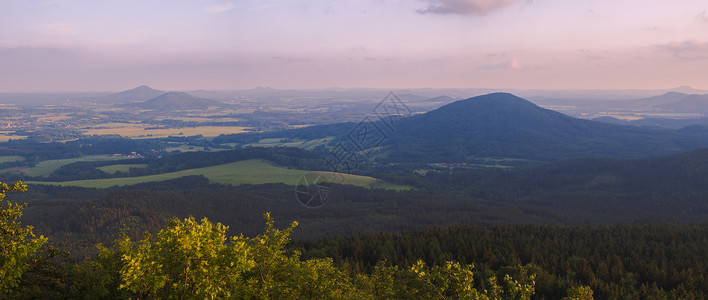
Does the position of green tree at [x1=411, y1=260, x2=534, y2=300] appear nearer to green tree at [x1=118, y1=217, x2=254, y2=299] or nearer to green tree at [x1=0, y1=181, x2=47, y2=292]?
green tree at [x1=118, y1=217, x2=254, y2=299]

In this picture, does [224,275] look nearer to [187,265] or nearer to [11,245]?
[187,265]

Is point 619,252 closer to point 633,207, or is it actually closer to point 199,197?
point 633,207

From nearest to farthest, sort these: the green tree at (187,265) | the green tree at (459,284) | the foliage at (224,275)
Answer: the green tree at (187,265) → the foliage at (224,275) → the green tree at (459,284)

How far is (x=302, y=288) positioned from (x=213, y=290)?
759 centimetres

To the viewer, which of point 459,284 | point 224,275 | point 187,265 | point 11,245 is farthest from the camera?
point 11,245

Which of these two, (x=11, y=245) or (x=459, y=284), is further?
(x=11, y=245)

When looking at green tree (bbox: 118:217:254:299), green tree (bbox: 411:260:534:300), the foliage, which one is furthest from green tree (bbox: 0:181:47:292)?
green tree (bbox: 411:260:534:300)

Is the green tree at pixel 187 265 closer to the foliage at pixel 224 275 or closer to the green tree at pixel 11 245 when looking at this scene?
the foliage at pixel 224 275

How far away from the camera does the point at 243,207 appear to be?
549ft

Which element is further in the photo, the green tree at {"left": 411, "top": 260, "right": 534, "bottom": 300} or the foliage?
the green tree at {"left": 411, "top": 260, "right": 534, "bottom": 300}

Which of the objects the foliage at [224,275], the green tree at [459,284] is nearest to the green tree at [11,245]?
the foliage at [224,275]

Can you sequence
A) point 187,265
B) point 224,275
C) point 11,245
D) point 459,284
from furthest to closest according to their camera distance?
point 11,245 → point 459,284 → point 224,275 → point 187,265

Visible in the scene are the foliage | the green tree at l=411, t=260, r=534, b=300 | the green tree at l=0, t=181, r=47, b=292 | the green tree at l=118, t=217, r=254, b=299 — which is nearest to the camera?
the green tree at l=118, t=217, r=254, b=299

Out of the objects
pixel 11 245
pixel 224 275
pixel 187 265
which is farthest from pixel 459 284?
pixel 11 245
